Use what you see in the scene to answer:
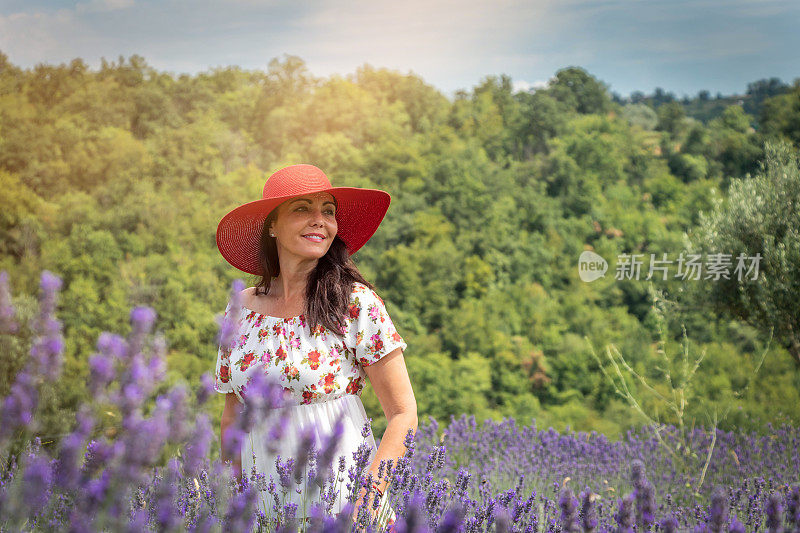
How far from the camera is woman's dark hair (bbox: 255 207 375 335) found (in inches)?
67.7

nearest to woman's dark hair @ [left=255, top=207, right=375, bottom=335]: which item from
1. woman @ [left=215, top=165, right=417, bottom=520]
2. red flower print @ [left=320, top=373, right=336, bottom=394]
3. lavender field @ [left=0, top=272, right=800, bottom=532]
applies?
woman @ [left=215, top=165, right=417, bottom=520]

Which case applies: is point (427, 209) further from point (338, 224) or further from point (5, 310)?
point (5, 310)

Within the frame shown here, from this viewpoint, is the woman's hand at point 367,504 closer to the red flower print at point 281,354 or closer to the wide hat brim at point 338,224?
the red flower print at point 281,354

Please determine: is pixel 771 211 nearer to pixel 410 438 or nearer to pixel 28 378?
pixel 410 438

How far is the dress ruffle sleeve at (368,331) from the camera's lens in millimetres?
1664

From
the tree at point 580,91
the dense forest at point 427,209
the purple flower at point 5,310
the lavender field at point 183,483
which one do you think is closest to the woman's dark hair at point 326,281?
the lavender field at point 183,483

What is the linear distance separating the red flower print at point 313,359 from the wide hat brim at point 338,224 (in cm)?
37

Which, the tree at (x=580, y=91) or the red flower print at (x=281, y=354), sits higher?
the tree at (x=580, y=91)

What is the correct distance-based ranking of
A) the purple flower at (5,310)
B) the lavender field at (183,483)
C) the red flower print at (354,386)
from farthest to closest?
the red flower print at (354,386), the purple flower at (5,310), the lavender field at (183,483)

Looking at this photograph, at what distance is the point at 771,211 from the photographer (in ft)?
16.8

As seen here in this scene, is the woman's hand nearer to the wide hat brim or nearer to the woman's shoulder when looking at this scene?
the woman's shoulder

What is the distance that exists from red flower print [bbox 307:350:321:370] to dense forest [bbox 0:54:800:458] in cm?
518

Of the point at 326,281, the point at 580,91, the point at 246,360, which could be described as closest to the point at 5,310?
the point at 246,360

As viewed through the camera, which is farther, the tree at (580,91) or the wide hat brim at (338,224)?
the tree at (580,91)
